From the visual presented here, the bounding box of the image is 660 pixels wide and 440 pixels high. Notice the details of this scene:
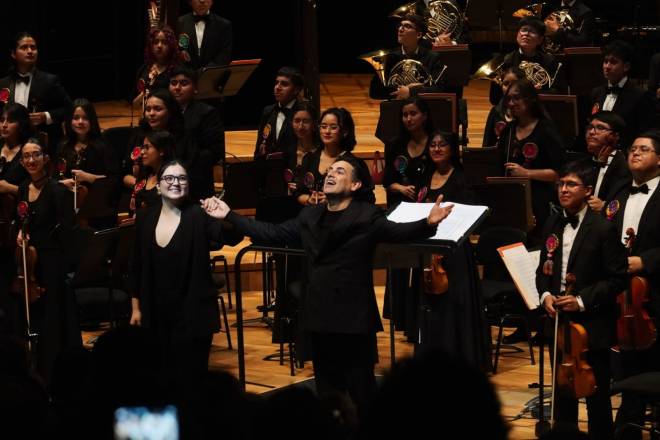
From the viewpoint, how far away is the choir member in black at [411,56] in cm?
872

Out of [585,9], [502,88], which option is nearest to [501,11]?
[585,9]

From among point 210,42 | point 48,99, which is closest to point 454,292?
point 48,99

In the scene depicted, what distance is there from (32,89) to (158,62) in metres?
0.86

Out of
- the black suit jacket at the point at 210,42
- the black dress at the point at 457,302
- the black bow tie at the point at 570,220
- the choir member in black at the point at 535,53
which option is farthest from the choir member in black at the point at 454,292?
the black suit jacket at the point at 210,42

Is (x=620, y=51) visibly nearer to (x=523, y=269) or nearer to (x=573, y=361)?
(x=523, y=269)

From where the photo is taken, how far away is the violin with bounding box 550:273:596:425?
17.8 feet

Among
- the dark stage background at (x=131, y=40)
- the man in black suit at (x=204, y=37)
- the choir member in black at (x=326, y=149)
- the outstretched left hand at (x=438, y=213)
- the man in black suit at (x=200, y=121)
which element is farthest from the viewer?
the dark stage background at (x=131, y=40)

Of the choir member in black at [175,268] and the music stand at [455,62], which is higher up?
the music stand at [455,62]

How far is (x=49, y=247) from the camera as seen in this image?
21.8 ft

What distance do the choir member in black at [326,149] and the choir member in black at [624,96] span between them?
181 cm

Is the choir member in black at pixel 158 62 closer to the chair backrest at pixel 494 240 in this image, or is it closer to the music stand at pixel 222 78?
the music stand at pixel 222 78

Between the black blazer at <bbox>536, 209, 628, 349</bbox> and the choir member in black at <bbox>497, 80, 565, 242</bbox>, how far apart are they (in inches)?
67.8

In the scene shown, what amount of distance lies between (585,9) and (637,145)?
146 inches

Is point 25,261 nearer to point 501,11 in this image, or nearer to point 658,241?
point 658,241
